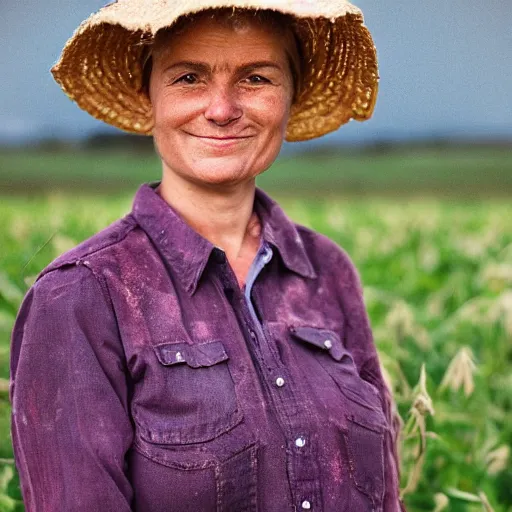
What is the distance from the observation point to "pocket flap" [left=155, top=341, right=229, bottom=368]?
195 cm

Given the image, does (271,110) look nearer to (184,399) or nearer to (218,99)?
(218,99)

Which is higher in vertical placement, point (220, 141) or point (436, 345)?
point (220, 141)

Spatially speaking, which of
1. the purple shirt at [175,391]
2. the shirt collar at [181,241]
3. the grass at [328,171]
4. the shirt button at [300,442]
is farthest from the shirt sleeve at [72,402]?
the grass at [328,171]

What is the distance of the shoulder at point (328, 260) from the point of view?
2408 mm

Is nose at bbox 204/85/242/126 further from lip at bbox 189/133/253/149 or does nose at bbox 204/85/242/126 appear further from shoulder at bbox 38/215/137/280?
shoulder at bbox 38/215/137/280

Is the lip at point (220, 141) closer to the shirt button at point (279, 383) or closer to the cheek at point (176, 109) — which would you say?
the cheek at point (176, 109)

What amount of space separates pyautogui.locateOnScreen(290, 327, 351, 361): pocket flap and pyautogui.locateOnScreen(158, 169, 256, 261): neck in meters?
0.23

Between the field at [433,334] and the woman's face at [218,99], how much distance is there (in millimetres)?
522

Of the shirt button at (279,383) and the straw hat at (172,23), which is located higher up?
the straw hat at (172,23)

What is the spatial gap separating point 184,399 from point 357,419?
428 millimetres

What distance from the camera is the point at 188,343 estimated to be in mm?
1988

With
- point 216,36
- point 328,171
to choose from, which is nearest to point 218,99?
point 216,36

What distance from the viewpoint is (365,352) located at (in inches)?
93.6

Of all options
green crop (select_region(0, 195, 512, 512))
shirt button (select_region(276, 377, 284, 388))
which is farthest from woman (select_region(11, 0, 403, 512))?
green crop (select_region(0, 195, 512, 512))
